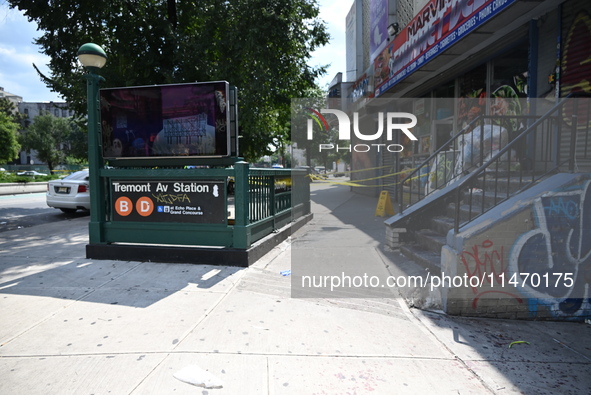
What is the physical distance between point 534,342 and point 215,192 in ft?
14.9

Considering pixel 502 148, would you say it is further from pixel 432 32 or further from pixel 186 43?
pixel 186 43

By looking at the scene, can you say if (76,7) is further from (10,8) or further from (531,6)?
(531,6)

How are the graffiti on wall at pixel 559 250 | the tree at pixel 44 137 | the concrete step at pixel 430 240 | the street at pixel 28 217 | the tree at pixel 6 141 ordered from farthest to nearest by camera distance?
the tree at pixel 44 137 < the tree at pixel 6 141 < the street at pixel 28 217 < the concrete step at pixel 430 240 < the graffiti on wall at pixel 559 250

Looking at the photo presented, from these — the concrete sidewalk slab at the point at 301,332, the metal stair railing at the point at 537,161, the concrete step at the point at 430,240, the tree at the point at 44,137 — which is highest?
the tree at the point at 44,137

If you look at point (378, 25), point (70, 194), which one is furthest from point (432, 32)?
point (70, 194)

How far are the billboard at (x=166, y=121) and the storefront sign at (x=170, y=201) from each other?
504 millimetres

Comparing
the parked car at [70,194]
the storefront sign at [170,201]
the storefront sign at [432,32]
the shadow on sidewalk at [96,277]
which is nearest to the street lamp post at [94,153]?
the storefront sign at [170,201]

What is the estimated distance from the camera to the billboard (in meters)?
6.05

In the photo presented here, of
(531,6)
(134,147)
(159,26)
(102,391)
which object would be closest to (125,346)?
(102,391)

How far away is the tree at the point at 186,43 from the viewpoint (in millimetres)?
12820

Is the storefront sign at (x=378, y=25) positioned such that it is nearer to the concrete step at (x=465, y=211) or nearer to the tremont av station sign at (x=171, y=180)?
the concrete step at (x=465, y=211)

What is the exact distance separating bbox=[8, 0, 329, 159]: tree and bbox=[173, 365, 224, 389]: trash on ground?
11438 millimetres

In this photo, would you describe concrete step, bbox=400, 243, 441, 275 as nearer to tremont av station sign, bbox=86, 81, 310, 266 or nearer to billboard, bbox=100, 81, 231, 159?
tremont av station sign, bbox=86, 81, 310, 266

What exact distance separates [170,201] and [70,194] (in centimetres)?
830
